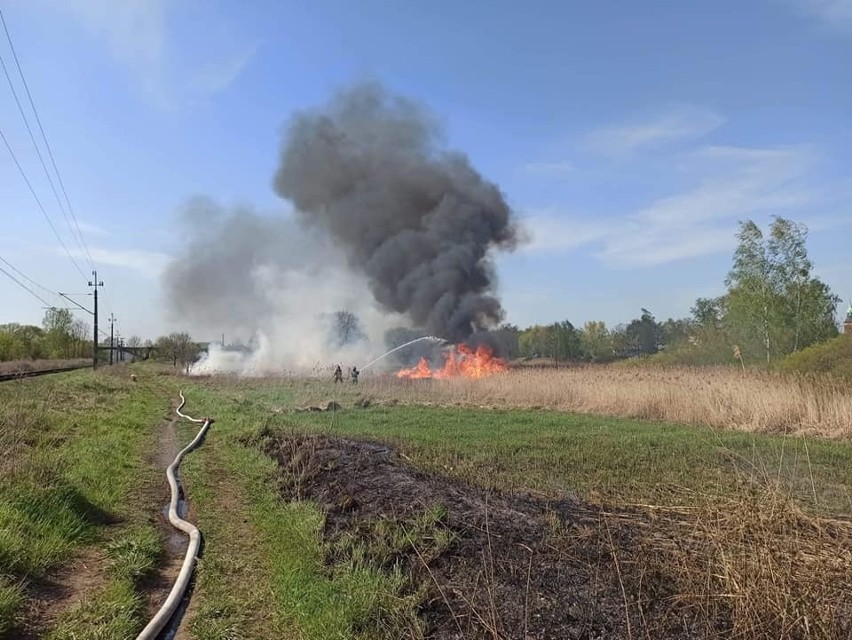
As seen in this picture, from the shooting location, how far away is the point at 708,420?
53.6ft

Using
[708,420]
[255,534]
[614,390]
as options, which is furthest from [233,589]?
[614,390]

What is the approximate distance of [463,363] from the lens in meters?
38.7

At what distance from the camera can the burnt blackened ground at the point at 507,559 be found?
152 inches

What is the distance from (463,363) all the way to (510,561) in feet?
112

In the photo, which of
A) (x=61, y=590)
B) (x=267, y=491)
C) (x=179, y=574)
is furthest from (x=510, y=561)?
(x=267, y=491)

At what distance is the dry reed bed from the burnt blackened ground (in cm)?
1032

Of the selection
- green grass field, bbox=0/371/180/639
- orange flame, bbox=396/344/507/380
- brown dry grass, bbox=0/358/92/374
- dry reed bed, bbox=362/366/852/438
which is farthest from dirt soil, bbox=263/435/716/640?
brown dry grass, bbox=0/358/92/374

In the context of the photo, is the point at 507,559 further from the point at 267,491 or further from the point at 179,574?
the point at 267,491

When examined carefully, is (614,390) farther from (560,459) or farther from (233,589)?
(233,589)

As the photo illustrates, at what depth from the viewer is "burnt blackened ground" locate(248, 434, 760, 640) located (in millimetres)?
3861

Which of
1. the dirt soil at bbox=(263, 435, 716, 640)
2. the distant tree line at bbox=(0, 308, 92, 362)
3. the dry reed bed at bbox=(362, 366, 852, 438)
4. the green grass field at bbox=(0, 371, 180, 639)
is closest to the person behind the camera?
the dirt soil at bbox=(263, 435, 716, 640)

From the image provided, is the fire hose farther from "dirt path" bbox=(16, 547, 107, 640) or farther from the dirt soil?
the dirt soil

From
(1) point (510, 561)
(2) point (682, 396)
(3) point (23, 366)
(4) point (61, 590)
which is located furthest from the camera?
(3) point (23, 366)

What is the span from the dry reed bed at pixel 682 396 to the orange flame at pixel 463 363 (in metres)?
8.75
